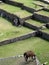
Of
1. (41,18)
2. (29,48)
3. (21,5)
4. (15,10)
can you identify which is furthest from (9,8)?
(29,48)

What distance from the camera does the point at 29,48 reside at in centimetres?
2362

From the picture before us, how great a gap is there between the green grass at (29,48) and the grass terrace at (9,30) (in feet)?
3.23

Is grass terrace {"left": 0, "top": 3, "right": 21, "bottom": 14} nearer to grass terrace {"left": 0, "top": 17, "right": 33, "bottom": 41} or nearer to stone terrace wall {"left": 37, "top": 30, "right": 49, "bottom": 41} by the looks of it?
grass terrace {"left": 0, "top": 17, "right": 33, "bottom": 41}

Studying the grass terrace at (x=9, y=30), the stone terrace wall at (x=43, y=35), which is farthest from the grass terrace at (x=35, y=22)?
the stone terrace wall at (x=43, y=35)

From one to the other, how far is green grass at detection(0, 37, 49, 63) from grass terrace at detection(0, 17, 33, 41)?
985 millimetres

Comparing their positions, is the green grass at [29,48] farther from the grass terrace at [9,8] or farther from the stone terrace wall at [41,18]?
the grass terrace at [9,8]

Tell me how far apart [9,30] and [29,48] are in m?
A: 4.08

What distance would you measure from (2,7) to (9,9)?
1.17 m

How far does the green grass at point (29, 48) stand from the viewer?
74.1 feet

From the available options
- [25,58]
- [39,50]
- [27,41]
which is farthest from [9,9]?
[25,58]

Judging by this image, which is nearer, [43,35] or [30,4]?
[43,35]

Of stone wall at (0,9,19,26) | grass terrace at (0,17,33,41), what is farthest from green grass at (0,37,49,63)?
stone wall at (0,9,19,26)

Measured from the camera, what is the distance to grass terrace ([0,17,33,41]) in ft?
83.2

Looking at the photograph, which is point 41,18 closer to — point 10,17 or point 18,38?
point 10,17
